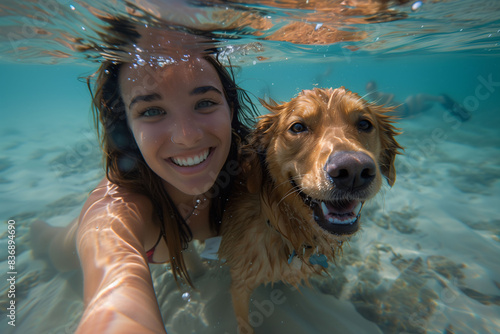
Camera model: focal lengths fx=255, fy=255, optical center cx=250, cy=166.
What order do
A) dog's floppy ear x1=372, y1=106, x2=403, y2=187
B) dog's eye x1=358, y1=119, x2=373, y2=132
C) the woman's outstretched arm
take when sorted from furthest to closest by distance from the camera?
dog's floppy ear x1=372, y1=106, x2=403, y2=187
dog's eye x1=358, y1=119, x2=373, y2=132
the woman's outstretched arm

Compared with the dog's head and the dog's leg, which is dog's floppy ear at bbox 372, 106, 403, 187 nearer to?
the dog's head

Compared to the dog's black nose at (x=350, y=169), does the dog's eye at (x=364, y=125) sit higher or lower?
higher

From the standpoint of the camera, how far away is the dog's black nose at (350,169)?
187 cm

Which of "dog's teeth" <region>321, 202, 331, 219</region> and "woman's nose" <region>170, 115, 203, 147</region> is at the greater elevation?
"woman's nose" <region>170, 115, 203, 147</region>

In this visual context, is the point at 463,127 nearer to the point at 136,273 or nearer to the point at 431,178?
the point at 431,178

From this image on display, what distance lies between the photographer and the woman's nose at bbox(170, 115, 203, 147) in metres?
2.30

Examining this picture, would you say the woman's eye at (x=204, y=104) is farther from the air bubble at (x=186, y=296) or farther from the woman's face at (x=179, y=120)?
the air bubble at (x=186, y=296)

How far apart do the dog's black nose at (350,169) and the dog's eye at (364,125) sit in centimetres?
72

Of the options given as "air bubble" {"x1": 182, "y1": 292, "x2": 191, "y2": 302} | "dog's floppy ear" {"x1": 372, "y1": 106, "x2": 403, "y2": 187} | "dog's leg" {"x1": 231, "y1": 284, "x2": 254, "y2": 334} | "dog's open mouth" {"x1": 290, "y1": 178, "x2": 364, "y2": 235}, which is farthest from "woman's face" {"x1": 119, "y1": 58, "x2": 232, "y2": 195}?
"air bubble" {"x1": 182, "y1": 292, "x2": 191, "y2": 302}

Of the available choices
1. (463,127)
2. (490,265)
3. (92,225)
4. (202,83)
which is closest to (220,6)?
(202,83)

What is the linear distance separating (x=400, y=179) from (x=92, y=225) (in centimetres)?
702

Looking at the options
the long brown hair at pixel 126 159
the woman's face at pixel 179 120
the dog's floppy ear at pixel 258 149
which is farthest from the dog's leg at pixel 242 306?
the woman's face at pixel 179 120

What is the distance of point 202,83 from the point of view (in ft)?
8.05

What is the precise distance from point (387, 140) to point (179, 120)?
7.34 feet
